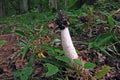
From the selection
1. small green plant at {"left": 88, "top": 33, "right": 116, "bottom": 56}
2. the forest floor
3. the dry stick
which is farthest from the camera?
small green plant at {"left": 88, "top": 33, "right": 116, "bottom": 56}

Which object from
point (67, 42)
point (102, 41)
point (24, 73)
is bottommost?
point (24, 73)

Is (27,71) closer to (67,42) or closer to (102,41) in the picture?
(67,42)

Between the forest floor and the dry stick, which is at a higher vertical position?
the dry stick

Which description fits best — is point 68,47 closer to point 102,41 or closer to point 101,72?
point 101,72

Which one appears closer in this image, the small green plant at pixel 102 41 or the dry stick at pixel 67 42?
the dry stick at pixel 67 42

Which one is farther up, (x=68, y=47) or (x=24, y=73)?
(x=68, y=47)

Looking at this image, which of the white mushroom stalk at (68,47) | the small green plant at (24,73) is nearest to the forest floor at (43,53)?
the small green plant at (24,73)

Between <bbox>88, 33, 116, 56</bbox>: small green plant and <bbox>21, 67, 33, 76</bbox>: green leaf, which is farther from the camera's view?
<bbox>88, 33, 116, 56</bbox>: small green plant

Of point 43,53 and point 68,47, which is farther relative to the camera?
point 43,53

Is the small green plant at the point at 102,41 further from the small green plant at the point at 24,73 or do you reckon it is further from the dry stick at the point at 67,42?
the small green plant at the point at 24,73

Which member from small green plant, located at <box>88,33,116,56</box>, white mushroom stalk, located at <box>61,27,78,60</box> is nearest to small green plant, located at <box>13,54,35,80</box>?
white mushroom stalk, located at <box>61,27,78,60</box>

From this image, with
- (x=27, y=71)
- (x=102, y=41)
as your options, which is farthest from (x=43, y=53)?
(x=102, y=41)

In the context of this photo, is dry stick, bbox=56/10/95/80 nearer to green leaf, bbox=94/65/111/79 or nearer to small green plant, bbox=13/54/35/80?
green leaf, bbox=94/65/111/79

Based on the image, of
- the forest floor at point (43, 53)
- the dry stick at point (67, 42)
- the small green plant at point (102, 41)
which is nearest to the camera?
the dry stick at point (67, 42)
